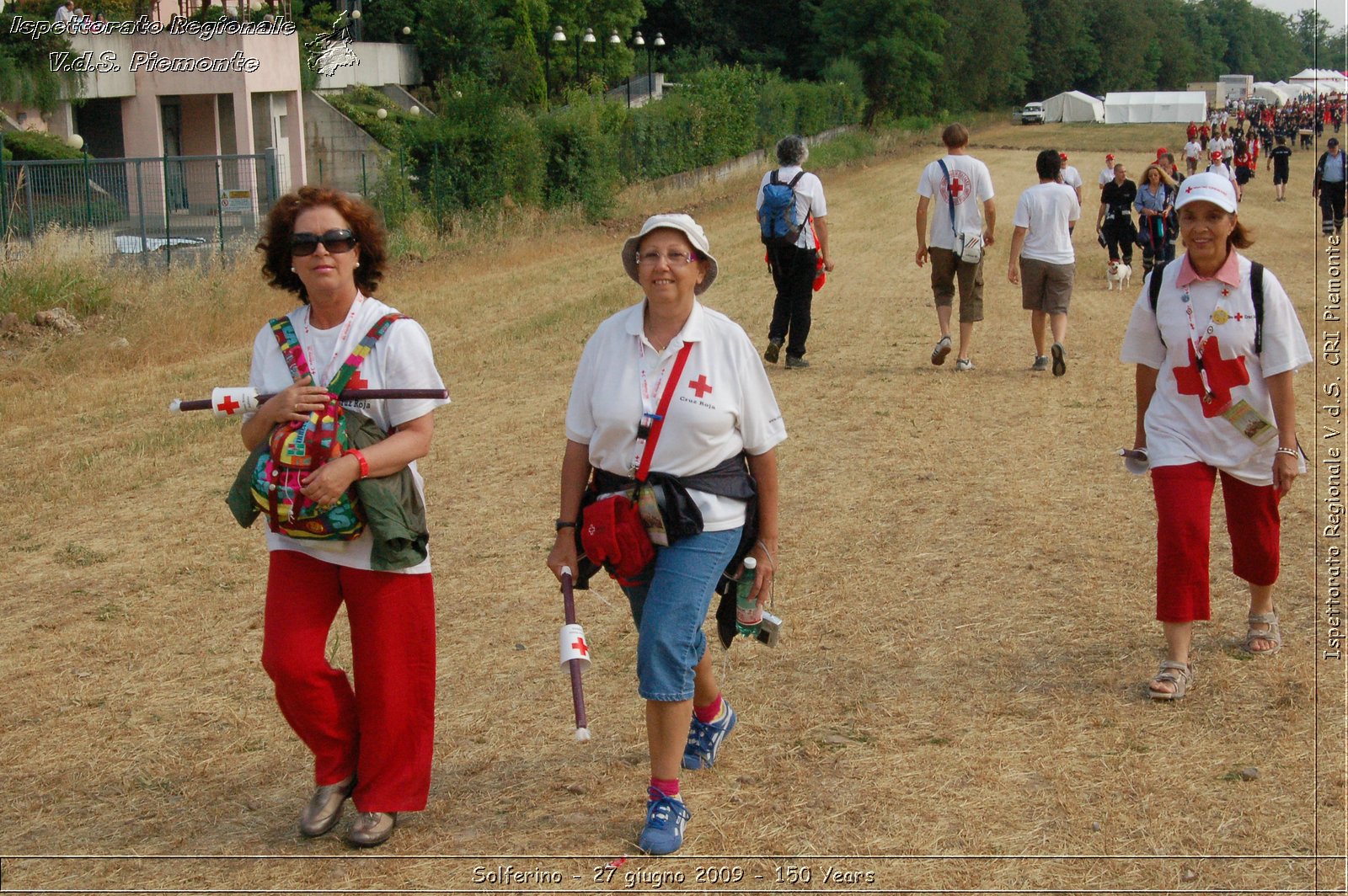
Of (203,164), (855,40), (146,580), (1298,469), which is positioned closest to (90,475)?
(146,580)

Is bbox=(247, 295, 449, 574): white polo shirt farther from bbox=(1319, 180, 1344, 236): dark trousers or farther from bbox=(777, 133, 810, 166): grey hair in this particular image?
bbox=(1319, 180, 1344, 236): dark trousers

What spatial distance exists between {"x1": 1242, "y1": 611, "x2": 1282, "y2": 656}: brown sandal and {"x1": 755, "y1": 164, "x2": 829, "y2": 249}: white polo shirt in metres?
6.39

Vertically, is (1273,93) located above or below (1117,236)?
above

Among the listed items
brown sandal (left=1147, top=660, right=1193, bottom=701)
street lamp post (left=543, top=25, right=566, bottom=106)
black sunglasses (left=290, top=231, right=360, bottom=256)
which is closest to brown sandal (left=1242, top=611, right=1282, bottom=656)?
brown sandal (left=1147, top=660, right=1193, bottom=701)

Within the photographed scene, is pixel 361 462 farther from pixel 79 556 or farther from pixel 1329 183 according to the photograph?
pixel 1329 183

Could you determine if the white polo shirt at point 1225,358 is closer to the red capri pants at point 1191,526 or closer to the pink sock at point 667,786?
the red capri pants at point 1191,526

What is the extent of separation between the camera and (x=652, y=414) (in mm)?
3984

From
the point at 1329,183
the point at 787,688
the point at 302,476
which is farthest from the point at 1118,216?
the point at 302,476

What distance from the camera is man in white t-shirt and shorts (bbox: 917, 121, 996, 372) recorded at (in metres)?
11.5

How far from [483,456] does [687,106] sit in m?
30.1

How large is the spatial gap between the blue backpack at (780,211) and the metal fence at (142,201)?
1008cm

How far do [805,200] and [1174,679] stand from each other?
22.5 ft

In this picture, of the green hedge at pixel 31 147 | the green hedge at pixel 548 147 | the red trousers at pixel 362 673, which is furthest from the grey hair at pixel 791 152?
the green hedge at pixel 31 147

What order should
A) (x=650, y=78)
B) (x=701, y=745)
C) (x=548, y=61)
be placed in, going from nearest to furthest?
1. (x=701, y=745)
2. (x=548, y=61)
3. (x=650, y=78)
